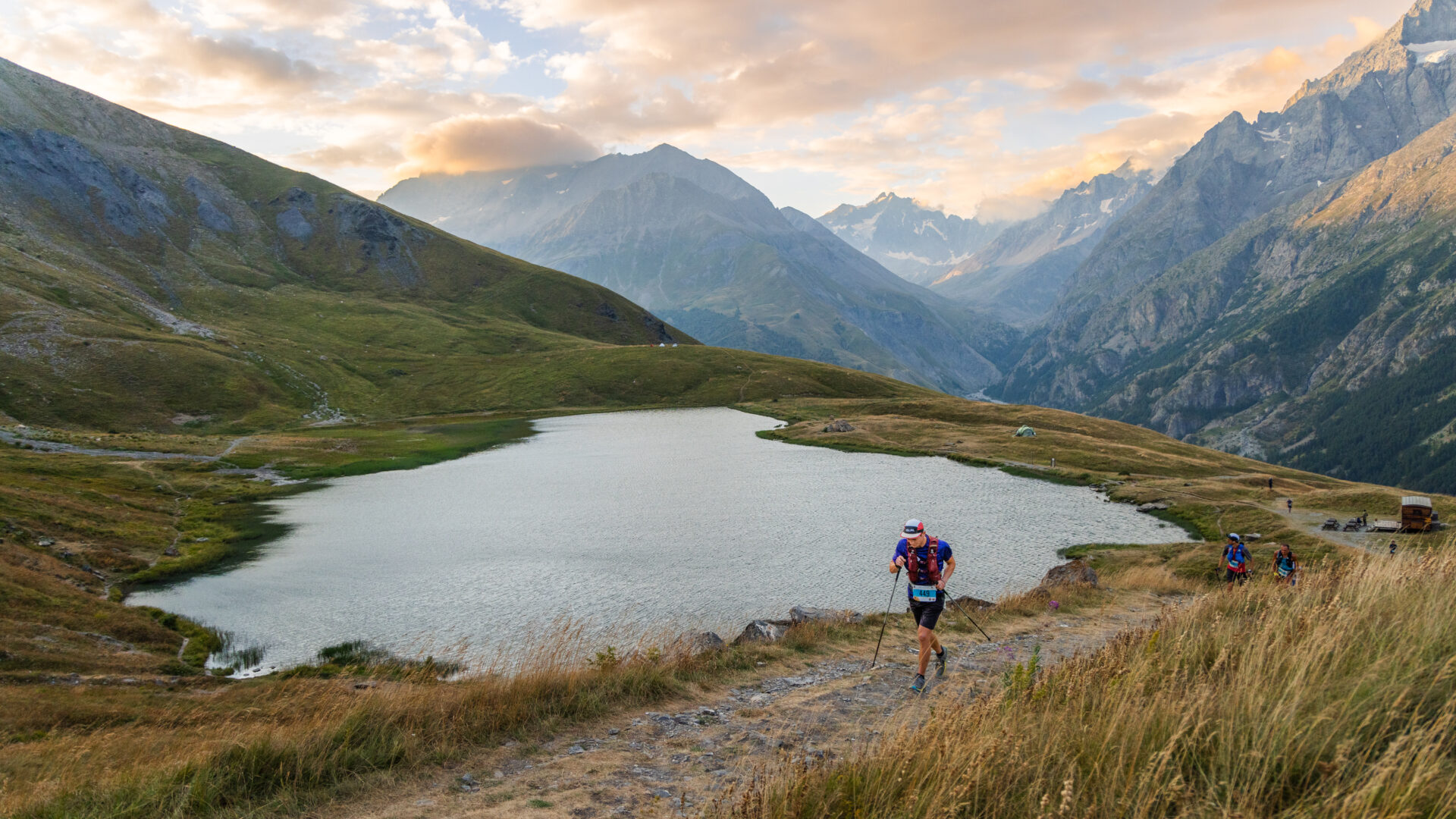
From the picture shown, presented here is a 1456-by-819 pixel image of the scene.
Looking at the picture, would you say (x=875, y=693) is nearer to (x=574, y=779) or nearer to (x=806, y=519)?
(x=574, y=779)

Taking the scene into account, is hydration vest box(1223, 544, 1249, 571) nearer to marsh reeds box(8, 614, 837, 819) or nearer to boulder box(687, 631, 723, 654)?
marsh reeds box(8, 614, 837, 819)

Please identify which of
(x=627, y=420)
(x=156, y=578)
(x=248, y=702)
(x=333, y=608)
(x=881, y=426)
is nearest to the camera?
(x=248, y=702)

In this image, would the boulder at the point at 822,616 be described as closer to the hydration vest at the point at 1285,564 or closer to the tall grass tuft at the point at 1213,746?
the hydration vest at the point at 1285,564

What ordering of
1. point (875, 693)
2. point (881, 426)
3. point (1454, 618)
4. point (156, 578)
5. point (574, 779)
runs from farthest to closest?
point (881, 426) → point (156, 578) → point (875, 693) → point (574, 779) → point (1454, 618)

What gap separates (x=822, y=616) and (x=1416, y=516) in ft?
188

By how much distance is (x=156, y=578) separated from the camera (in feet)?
150

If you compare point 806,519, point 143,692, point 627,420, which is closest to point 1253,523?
point 806,519

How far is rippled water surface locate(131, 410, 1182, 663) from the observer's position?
39562 mm

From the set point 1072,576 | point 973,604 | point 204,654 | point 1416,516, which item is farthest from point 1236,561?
point 204,654

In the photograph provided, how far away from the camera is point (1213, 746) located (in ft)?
26.2

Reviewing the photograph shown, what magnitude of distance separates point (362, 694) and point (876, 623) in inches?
743

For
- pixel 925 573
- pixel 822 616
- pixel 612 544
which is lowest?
pixel 612 544

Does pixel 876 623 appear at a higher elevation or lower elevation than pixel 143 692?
higher

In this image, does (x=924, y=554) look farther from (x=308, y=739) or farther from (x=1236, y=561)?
(x=1236, y=561)
